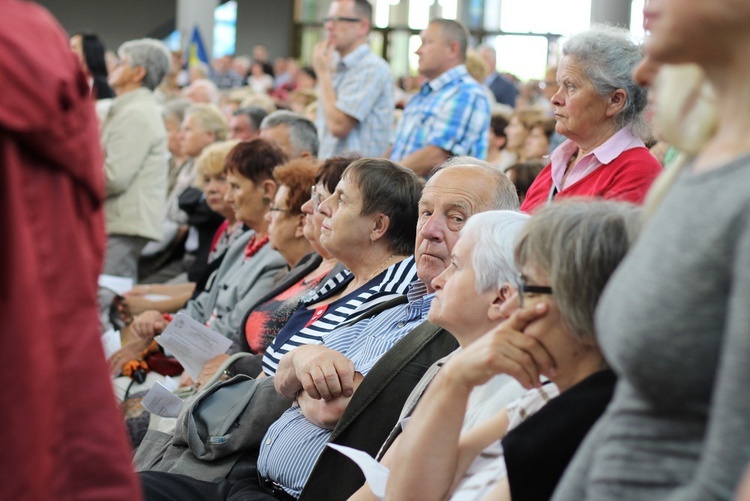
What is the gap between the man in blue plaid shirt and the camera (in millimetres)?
4895

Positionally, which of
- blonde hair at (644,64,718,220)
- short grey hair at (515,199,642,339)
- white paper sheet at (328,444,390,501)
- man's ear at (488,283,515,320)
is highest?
blonde hair at (644,64,718,220)

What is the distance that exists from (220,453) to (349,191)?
37.4 inches

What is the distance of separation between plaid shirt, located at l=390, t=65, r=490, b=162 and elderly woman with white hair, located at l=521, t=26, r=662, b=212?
1743 millimetres

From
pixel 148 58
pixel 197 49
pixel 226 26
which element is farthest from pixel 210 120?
pixel 226 26

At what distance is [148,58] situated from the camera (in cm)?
613

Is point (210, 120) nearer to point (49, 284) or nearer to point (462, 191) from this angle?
point (462, 191)

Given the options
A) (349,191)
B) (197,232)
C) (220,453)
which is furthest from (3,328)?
(197,232)

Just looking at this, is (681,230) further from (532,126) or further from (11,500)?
(532,126)

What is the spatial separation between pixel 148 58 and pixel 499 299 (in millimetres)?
4506

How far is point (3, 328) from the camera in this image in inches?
45.2

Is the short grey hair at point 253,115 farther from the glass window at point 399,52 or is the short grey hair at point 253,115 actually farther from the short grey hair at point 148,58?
the glass window at point 399,52

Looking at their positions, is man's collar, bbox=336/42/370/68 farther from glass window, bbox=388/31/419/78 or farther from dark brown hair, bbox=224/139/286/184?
glass window, bbox=388/31/419/78

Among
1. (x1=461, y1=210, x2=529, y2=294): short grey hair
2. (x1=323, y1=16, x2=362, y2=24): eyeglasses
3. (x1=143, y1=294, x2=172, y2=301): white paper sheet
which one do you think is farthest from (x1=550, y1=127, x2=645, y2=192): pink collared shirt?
(x1=143, y1=294, x2=172, y2=301): white paper sheet

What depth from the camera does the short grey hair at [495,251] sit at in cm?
211
